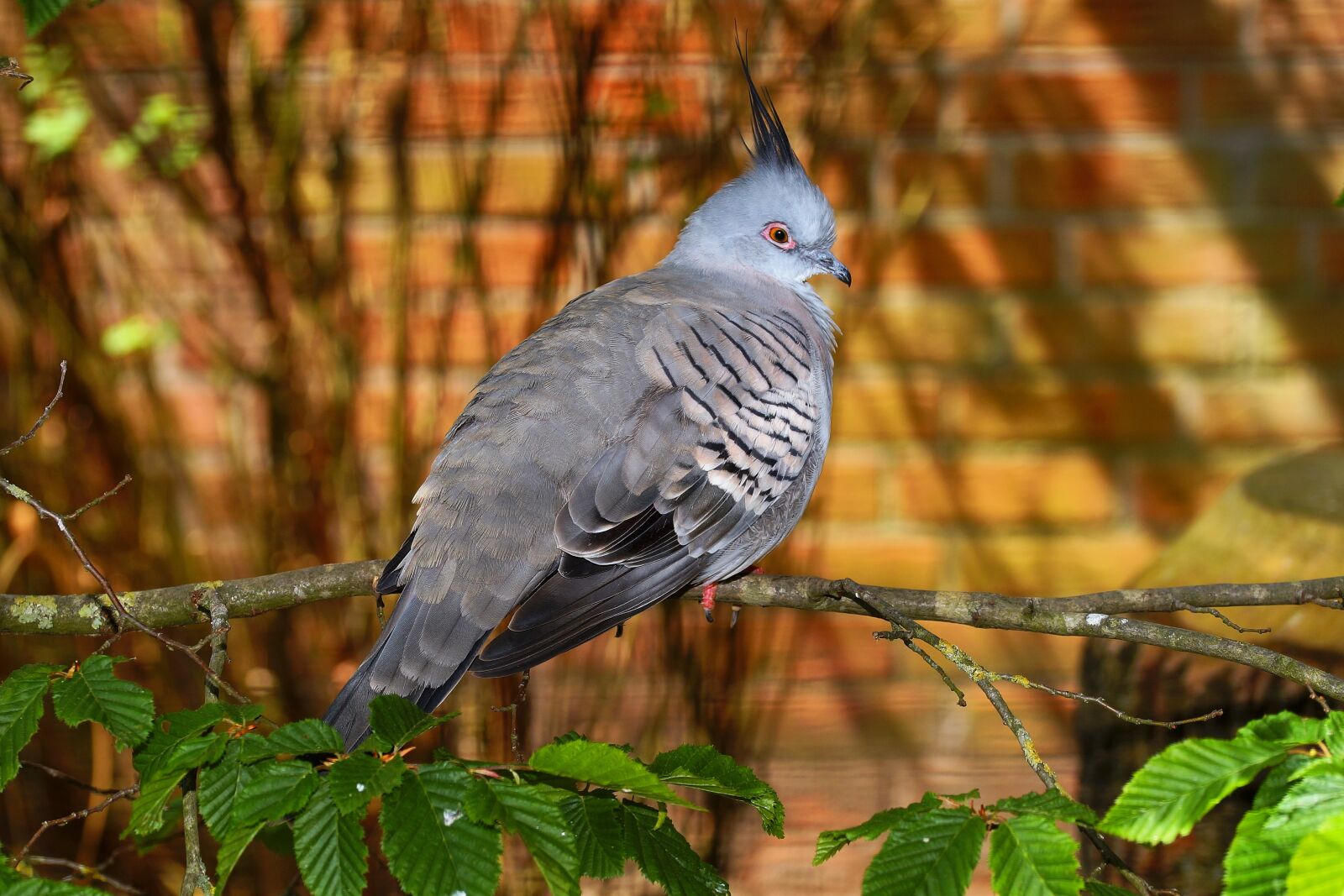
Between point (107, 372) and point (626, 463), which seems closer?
point (626, 463)

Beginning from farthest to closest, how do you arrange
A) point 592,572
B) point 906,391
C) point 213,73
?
point 906,391, point 213,73, point 592,572

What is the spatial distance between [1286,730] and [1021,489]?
2379 mm

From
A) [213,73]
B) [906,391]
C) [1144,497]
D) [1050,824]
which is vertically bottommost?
[1144,497]

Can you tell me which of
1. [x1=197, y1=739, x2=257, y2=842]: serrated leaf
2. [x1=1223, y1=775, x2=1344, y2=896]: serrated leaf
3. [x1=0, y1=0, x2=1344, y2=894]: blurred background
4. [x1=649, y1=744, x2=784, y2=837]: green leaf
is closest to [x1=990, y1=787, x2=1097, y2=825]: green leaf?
[x1=1223, y1=775, x2=1344, y2=896]: serrated leaf

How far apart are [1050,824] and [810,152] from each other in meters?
2.35

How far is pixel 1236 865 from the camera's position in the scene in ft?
3.10

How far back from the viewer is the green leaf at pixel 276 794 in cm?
105

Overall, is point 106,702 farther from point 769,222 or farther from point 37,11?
point 769,222

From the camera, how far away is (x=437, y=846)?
102 centimetres

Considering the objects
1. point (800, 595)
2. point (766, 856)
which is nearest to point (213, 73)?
point (800, 595)

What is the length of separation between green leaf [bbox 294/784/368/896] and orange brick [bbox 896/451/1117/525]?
2.45m

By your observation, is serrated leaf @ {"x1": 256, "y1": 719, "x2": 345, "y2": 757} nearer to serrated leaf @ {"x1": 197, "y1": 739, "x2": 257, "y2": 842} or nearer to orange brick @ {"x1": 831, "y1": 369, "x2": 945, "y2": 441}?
serrated leaf @ {"x1": 197, "y1": 739, "x2": 257, "y2": 842}

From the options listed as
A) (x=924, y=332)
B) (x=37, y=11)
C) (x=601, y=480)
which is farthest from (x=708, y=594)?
(x=924, y=332)

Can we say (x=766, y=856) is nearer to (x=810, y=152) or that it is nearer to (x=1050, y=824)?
(x=810, y=152)
